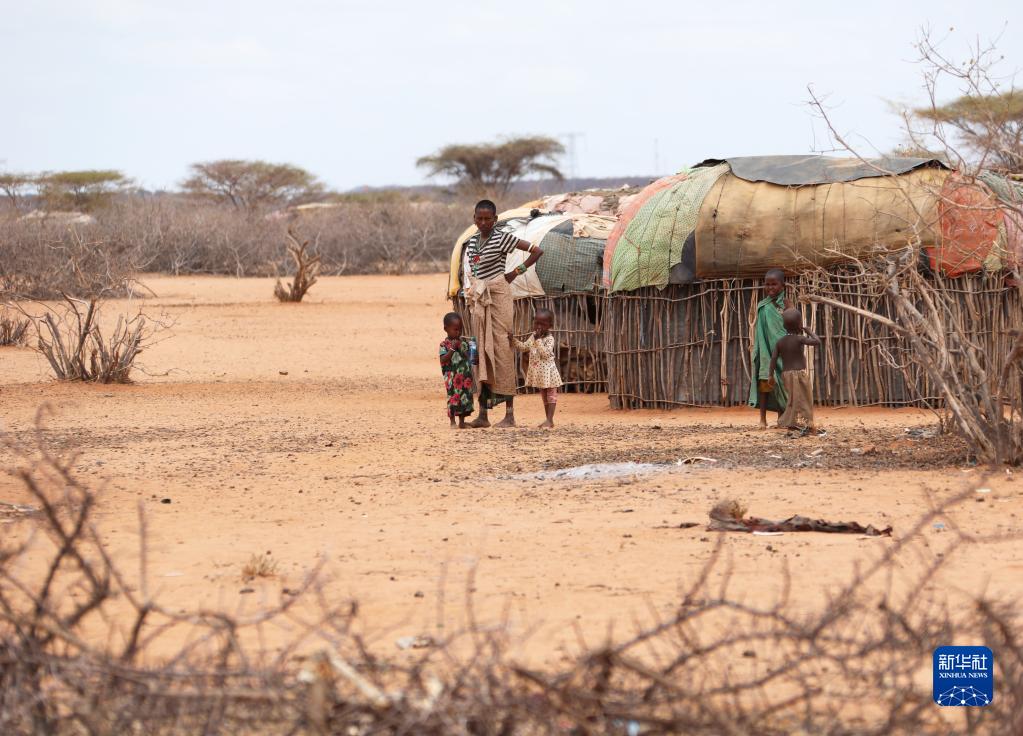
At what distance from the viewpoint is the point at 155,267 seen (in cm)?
3025

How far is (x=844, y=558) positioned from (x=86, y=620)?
273cm

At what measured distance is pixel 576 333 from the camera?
1248cm

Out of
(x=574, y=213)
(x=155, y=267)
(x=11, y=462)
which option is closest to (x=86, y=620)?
(x=11, y=462)

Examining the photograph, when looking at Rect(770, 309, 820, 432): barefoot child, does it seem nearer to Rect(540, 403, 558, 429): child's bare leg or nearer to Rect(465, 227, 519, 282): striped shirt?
Rect(540, 403, 558, 429): child's bare leg

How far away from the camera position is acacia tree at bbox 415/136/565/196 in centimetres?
4484

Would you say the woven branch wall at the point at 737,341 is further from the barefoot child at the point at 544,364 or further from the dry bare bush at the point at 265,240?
the dry bare bush at the point at 265,240

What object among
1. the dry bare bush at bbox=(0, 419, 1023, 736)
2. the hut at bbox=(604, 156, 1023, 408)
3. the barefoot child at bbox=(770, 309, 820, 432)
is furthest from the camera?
the hut at bbox=(604, 156, 1023, 408)

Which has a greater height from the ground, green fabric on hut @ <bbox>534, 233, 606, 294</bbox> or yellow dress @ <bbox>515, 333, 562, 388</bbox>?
green fabric on hut @ <bbox>534, 233, 606, 294</bbox>

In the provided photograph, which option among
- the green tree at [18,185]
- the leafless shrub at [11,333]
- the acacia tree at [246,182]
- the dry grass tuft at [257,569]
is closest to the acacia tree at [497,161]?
the acacia tree at [246,182]

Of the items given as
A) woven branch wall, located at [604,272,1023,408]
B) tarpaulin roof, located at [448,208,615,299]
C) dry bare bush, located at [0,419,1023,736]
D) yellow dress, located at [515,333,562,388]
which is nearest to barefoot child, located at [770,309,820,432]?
woven branch wall, located at [604,272,1023,408]

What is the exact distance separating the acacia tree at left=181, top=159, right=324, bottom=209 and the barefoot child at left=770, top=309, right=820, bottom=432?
1536 inches

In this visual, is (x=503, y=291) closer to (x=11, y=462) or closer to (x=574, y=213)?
(x=11, y=462)

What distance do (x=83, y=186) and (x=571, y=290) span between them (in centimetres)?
3381

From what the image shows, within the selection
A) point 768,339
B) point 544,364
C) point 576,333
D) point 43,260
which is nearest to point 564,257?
point 576,333
